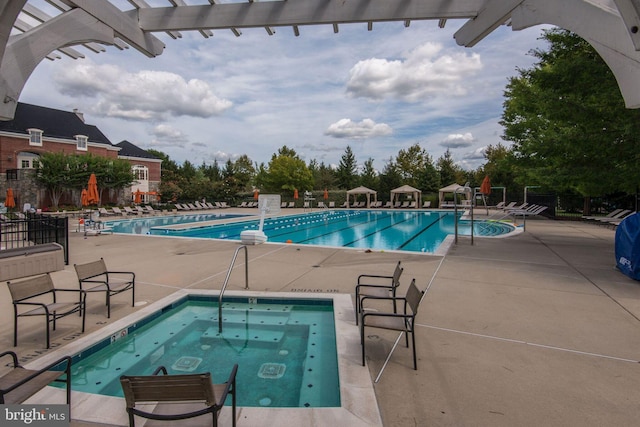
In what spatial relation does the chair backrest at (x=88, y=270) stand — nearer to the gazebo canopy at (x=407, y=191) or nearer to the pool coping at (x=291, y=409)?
the pool coping at (x=291, y=409)

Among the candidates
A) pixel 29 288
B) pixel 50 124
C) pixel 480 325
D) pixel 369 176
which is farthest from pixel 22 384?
pixel 369 176

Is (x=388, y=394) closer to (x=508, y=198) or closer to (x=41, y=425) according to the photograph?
(x=41, y=425)

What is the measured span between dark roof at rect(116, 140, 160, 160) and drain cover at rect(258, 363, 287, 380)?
42282mm

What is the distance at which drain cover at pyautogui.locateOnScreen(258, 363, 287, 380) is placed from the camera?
361 centimetres

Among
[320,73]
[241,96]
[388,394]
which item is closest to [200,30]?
[388,394]

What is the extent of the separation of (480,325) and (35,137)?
3773 cm

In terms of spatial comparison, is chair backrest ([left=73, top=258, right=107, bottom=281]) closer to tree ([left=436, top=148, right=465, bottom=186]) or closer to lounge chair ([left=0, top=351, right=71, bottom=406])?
lounge chair ([left=0, top=351, right=71, bottom=406])

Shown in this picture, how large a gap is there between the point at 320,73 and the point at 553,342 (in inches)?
619

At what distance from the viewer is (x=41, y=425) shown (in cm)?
226

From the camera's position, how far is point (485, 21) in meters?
3.51

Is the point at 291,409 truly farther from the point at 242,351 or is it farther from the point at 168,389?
the point at 242,351

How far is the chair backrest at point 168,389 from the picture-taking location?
1.96 metres

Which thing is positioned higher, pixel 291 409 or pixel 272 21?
pixel 272 21

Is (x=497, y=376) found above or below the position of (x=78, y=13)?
below
